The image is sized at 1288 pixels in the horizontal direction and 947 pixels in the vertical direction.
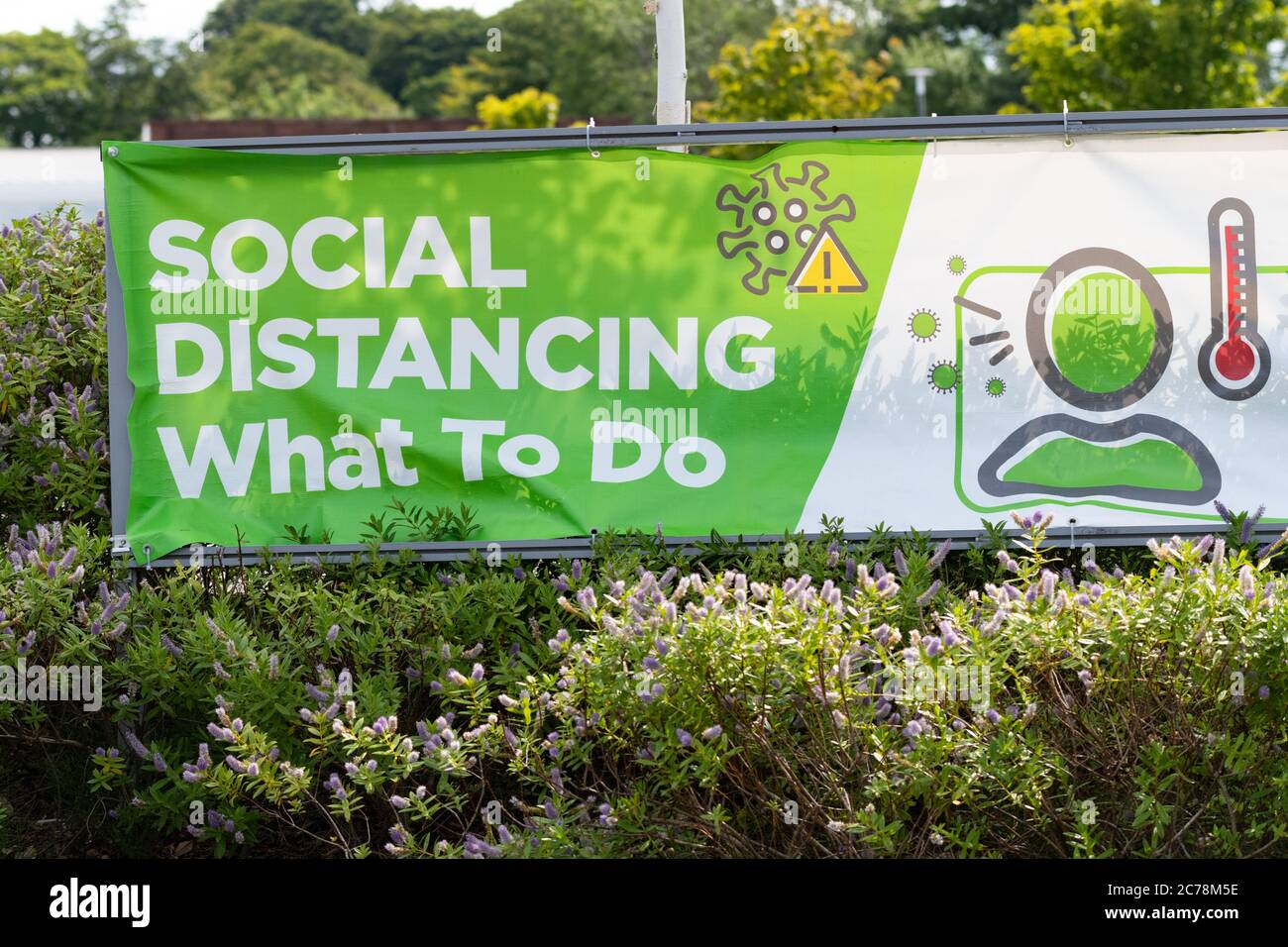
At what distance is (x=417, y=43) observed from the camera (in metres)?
101

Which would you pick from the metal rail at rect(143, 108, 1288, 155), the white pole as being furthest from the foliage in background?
the metal rail at rect(143, 108, 1288, 155)

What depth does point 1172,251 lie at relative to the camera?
5008 mm

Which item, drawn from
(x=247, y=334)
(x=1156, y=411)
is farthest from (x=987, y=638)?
(x=247, y=334)

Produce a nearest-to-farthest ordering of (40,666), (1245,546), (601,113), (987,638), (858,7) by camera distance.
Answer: (987,638)
(40,666)
(1245,546)
(601,113)
(858,7)

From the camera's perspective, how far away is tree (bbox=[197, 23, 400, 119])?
261ft

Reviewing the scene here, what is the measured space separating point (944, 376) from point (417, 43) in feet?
335

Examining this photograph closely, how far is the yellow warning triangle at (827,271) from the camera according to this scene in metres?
4.97

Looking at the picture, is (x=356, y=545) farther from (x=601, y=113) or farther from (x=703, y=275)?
(x=601, y=113)

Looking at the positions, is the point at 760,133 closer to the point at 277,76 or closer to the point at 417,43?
the point at 277,76

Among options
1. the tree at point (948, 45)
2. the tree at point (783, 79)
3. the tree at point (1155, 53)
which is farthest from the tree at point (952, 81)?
the tree at point (1155, 53)

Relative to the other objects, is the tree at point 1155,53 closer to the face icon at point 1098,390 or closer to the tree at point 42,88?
the face icon at point 1098,390

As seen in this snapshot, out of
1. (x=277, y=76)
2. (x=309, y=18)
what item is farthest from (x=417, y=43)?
(x=309, y=18)

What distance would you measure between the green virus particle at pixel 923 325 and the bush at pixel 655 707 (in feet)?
2.56

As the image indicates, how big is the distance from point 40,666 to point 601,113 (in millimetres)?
53877
